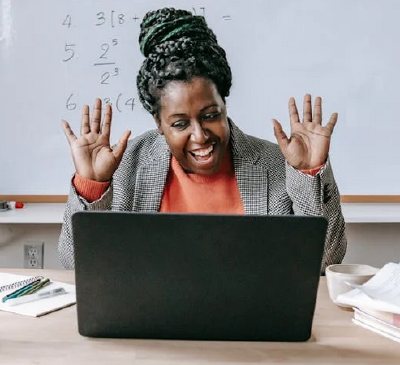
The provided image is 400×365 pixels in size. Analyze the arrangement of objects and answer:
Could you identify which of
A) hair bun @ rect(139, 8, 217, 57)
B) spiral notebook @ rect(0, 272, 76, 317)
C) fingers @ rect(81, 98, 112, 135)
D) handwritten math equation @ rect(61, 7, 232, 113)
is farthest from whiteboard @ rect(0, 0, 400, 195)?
spiral notebook @ rect(0, 272, 76, 317)

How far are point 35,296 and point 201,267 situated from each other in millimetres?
437

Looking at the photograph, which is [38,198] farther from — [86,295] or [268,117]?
[86,295]

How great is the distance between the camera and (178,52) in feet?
5.11

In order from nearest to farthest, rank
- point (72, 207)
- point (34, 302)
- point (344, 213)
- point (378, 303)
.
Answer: point (378, 303)
point (34, 302)
point (72, 207)
point (344, 213)

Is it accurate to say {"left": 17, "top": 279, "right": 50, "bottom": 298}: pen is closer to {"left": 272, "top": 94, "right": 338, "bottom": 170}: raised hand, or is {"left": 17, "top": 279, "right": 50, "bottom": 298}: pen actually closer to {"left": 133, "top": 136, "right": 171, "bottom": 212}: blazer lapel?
{"left": 133, "top": 136, "right": 171, "bottom": 212}: blazer lapel

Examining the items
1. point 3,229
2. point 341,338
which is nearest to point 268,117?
point 3,229

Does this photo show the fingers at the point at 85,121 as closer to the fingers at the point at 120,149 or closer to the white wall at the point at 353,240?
the fingers at the point at 120,149

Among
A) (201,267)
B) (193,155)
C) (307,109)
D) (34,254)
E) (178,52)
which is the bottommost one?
(34,254)

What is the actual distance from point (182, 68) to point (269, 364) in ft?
2.70

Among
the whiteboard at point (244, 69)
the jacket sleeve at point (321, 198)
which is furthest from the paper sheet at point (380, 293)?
the whiteboard at point (244, 69)

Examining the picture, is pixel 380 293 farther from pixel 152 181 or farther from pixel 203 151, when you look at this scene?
pixel 152 181

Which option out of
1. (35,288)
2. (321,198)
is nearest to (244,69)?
(321,198)

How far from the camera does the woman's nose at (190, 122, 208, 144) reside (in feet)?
5.12

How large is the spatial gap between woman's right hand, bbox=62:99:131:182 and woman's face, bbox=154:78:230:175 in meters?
0.15
